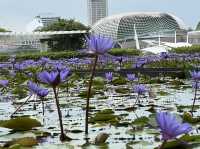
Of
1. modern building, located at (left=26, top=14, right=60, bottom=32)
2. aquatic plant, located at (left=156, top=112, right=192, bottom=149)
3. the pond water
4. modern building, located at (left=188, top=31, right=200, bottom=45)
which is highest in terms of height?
aquatic plant, located at (left=156, top=112, right=192, bottom=149)

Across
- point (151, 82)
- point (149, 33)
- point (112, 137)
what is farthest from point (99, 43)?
point (149, 33)

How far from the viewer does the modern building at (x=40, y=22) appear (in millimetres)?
108250

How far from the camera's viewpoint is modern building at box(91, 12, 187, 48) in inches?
3292

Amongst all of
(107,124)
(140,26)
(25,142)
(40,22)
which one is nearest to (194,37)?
(140,26)

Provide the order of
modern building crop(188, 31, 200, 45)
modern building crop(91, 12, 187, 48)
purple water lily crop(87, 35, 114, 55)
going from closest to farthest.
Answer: purple water lily crop(87, 35, 114, 55), modern building crop(188, 31, 200, 45), modern building crop(91, 12, 187, 48)

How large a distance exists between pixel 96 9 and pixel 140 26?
3043 inches

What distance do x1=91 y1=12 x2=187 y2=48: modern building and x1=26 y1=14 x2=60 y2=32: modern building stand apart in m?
23.6

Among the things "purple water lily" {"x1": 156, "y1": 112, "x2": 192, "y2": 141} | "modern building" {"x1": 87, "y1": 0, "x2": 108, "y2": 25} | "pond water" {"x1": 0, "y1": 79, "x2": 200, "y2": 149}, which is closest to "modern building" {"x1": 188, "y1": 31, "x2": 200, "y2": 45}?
"pond water" {"x1": 0, "y1": 79, "x2": 200, "y2": 149}

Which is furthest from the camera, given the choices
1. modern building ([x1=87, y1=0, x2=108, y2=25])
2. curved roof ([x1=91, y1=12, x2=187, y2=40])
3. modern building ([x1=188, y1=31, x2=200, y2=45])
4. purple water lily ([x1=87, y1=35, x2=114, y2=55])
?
modern building ([x1=87, y1=0, x2=108, y2=25])

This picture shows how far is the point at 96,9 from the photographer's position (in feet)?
536

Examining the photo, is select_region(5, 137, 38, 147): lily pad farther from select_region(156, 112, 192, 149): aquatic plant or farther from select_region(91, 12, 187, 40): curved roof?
select_region(91, 12, 187, 40): curved roof

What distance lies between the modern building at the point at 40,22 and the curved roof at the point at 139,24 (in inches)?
923

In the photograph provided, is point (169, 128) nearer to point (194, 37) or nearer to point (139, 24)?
point (194, 37)

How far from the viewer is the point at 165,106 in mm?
4527
